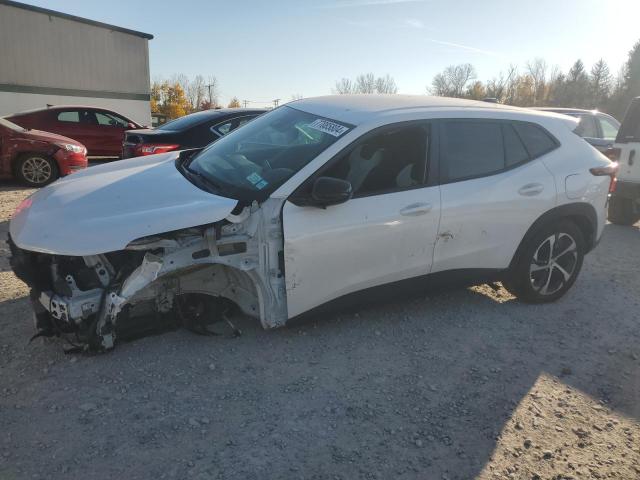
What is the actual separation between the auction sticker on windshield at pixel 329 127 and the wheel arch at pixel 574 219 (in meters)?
1.86

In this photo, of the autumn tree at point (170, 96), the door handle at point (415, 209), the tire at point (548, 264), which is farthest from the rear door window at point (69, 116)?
the autumn tree at point (170, 96)

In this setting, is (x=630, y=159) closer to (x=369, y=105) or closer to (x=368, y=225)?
(x=369, y=105)

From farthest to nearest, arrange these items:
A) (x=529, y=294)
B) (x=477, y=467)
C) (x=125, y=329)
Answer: (x=529, y=294), (x=125, y=329), (x=477, y=467)

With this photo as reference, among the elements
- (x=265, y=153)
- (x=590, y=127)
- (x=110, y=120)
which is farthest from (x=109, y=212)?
(x=110, y=120)

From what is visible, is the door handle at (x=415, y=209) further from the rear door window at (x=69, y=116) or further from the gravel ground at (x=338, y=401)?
the rear door window at (x=69, y=116)

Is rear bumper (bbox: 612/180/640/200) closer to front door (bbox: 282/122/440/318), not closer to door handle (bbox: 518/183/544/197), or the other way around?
door handle (bbox: 518/183/544/197)

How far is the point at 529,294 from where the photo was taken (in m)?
4.29

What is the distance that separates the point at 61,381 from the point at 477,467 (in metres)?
2.46

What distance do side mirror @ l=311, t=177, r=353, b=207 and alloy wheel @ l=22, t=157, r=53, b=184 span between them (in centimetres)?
751

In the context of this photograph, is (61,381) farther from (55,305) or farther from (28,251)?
(28,251)

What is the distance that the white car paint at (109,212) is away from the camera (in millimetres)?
2748

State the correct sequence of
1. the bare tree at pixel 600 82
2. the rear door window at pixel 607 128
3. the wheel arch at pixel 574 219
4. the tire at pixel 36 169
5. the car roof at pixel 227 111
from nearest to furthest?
1. the wheel arch at pixel 574 219
2. the car roof at pixel 227 111
3. the tire at pixel 36 169
4. the rear door window at pixel 607 128
5. the bare tree at pixel 600 82

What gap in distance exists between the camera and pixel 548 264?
4277 mm

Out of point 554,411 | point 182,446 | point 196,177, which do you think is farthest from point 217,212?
point 554,411
